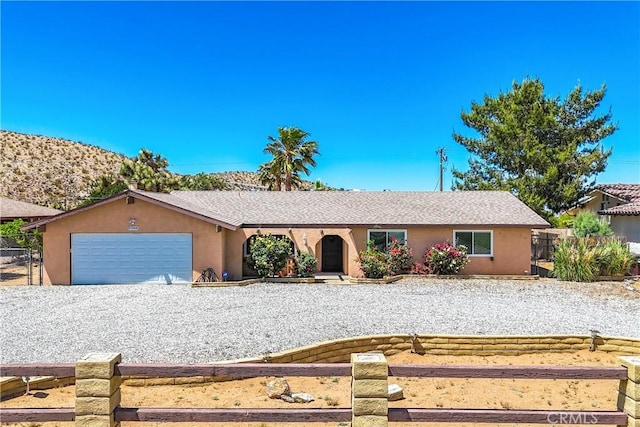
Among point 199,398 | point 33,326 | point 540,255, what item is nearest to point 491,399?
point 199,398

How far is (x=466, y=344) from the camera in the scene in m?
9.49

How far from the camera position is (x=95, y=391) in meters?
4.48

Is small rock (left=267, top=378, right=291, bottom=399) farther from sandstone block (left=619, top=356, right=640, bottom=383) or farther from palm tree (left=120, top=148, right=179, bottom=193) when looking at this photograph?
palm tree (left=120, top=148, right=179, bottom=193)

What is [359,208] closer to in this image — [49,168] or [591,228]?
[591,228]

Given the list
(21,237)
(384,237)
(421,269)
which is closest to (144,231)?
(21,237)

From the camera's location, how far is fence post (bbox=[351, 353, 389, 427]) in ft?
14.9

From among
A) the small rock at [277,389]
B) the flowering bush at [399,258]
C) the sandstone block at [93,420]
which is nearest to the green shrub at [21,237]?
the flowering bush at [399,258]

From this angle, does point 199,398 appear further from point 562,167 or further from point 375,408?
point 562,167

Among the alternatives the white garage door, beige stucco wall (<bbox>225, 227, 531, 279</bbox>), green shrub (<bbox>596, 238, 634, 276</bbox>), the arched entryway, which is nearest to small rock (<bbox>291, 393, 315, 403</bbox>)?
the white garage door

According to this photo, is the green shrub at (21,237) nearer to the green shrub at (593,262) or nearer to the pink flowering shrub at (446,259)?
the pink flowering shrub at (446,259)

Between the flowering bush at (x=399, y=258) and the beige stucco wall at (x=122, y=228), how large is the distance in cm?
739

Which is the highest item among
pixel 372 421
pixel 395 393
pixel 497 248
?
pixel 497 248

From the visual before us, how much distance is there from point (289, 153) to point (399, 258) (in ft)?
58.7

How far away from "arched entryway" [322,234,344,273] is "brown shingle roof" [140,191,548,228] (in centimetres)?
139
